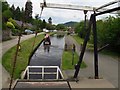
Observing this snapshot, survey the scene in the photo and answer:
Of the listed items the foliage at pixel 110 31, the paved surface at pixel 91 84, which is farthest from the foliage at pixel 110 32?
the paved surface at pixel 91 84

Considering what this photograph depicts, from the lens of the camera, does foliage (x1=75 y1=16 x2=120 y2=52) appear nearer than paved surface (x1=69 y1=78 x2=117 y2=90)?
No

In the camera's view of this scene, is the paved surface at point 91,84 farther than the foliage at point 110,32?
No

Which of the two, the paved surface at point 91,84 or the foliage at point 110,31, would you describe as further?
the foliage at point 110,31

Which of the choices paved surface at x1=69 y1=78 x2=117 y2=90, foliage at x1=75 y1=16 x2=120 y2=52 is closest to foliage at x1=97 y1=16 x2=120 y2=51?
foliage at x1=75 y1=16 x2=120 y2=52

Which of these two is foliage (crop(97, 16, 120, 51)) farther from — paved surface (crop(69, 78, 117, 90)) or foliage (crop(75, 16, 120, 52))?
paved surface (crop(69, 78, 117, 90))

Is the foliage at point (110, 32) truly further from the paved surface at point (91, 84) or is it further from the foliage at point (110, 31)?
the paved surface at point (91, 84)

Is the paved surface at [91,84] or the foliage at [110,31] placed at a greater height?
the foliage at [110,31]

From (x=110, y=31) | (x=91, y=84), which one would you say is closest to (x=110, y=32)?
(x=110, y=31)

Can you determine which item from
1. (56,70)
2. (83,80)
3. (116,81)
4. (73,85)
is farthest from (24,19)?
(116,81)

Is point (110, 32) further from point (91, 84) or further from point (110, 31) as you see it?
point (91, 84)

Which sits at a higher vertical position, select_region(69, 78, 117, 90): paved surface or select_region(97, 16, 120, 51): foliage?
select_region(97, 16, 120, 51): foliage

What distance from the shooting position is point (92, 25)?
36.7 feet

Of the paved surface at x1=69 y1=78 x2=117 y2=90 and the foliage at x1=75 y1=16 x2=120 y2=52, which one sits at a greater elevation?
the foliage at x1=75 y1=16 x2=120 y2=52

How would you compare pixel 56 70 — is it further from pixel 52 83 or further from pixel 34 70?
pixel 52 83
